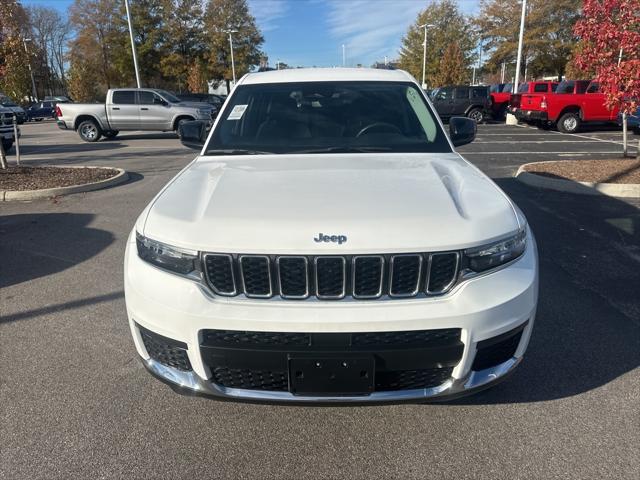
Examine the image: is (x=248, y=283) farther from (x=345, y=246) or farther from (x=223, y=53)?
(x=223, y=53)

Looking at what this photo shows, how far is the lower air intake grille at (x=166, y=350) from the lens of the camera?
2119mm

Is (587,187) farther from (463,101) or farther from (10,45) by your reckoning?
(463,101)

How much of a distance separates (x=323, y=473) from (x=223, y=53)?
4598cm

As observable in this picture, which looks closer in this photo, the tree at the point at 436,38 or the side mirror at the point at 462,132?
the side mirror at the point at 462,132

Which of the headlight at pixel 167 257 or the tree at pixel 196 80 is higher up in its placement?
the tree at pixel 196 80

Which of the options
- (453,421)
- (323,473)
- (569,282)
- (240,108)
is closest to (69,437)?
(323,473)

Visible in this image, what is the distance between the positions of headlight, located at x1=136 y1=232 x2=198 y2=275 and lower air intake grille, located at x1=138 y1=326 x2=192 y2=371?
315 millimetres

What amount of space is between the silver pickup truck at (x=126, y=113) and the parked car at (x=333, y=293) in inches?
652

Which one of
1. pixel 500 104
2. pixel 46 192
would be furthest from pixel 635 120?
pixel 46 192

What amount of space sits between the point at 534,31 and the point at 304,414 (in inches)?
1466

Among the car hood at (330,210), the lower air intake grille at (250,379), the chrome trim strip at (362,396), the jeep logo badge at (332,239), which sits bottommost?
the chrome trim strip at (362,396)

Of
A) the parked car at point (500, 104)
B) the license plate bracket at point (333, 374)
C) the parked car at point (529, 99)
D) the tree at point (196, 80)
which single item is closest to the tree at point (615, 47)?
the license plate bracket at point (333, 374)

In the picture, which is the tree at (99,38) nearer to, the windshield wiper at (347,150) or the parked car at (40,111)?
the parked car at (40,111)

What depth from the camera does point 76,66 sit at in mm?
39656
